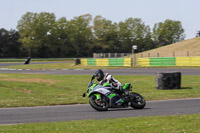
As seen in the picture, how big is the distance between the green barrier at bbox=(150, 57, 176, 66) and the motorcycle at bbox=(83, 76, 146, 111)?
113 feet

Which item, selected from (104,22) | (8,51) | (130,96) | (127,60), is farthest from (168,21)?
(130,96)

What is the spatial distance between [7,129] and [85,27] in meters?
108

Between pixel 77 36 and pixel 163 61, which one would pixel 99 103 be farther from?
pixel 77 36

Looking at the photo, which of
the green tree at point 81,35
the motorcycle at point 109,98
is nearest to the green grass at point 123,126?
the motorcycle at point 109,98

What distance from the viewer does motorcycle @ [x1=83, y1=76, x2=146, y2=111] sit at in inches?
470

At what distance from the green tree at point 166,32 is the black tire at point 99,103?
111 metres

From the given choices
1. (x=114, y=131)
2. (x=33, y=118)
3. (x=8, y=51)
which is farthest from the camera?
(x=8, y=51)

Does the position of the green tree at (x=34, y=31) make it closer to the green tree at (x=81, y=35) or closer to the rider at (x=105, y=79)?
the green tree at (x=81, y=35)

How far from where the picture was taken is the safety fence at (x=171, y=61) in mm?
44237

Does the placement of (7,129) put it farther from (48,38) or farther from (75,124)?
(48,38)

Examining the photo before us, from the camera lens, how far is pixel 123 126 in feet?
27.9

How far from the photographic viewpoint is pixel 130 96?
485 inches

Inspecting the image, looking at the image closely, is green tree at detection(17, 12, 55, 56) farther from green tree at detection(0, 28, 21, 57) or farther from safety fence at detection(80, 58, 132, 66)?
safety fence at detection(80, 58, 132, 66)

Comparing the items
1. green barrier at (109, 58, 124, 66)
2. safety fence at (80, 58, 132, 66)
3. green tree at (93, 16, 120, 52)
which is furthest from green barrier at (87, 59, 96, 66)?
green tree at (93, 16, 120, 52)
